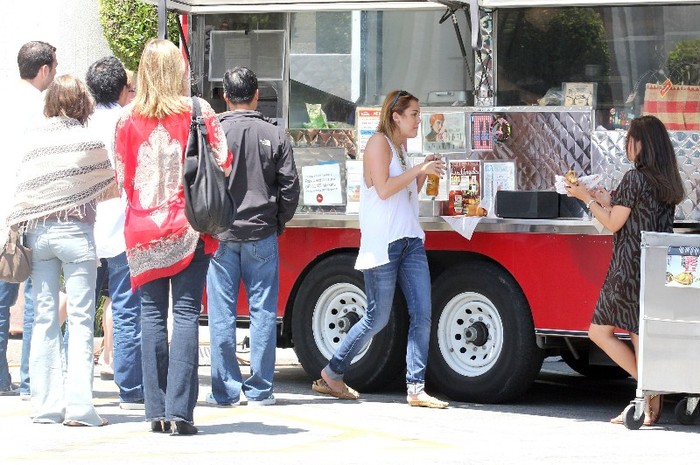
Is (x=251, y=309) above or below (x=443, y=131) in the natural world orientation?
below

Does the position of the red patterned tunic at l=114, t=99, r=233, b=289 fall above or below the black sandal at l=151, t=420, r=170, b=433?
above

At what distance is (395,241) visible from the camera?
29.2 ft

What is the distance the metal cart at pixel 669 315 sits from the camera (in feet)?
26.2

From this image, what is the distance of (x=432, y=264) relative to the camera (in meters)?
9.54

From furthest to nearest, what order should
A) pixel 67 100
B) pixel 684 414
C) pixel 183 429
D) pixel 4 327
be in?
1. pixel 4 327
2. pixel 684 414
3. pixel 67 100
4. pixel 183 429

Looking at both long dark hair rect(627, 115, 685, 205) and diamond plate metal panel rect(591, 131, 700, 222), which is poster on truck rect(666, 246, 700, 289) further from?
diamond plate metal panel rect(591, 131, 700, 222)

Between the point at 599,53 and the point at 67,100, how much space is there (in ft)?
10.7

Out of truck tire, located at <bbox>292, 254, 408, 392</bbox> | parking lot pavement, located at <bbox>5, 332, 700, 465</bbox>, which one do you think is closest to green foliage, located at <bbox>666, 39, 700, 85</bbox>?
parking lot pavement, located at <bbox>5, 332, 700, 465</bbox>

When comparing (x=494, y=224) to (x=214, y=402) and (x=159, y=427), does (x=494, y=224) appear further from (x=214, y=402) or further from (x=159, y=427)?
(x=159, y=427)

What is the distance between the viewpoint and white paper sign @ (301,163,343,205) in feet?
32.3

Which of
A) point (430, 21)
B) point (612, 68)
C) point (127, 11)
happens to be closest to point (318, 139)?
point (430, 21)

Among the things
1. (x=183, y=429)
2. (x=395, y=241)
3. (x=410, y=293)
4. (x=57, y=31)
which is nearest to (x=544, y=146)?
(x=395, y=241)

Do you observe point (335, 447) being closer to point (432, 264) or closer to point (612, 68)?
point (432, 264)

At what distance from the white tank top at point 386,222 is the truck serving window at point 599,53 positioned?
920mm
